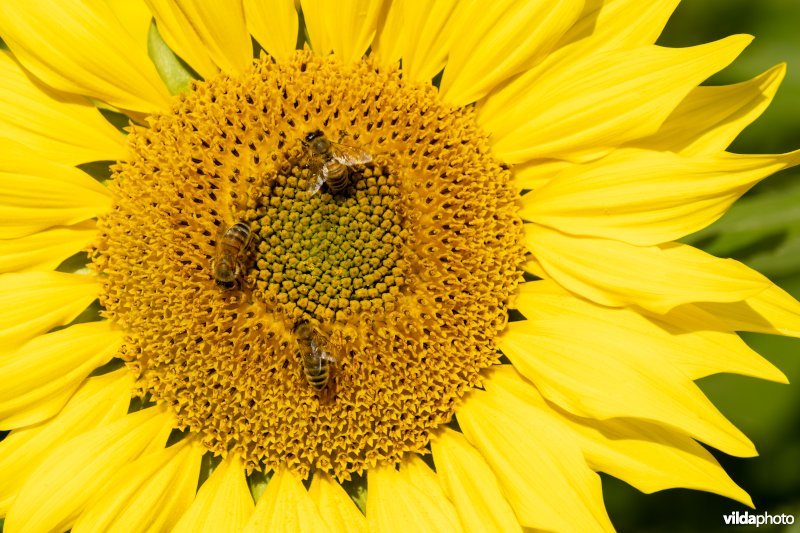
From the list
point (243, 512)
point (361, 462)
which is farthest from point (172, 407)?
point (361, 462)

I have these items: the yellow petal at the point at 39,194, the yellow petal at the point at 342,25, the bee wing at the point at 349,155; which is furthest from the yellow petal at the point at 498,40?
the yellow petal at the point at 39,194

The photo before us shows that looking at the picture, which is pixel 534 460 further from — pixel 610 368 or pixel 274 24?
pixel 274 24

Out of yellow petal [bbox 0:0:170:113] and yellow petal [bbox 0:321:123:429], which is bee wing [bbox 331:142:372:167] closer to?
yellow petal [bbox 0:0:170:113]

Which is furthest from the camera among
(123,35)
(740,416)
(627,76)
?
(740,416)

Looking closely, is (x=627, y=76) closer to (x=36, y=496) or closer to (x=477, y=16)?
(x=477, y=16)

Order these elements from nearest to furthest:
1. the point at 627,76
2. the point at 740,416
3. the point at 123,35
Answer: the point at 627,76 → the point at 123,35 → the point at 740,416

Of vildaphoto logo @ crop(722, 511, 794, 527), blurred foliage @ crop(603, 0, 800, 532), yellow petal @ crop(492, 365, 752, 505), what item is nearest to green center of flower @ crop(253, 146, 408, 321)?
yellow petal @ crop(492, 365, 752, 505)

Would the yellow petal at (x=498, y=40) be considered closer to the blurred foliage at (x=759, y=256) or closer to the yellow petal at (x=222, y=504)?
the blurred foliage at (x=759, y=256)
